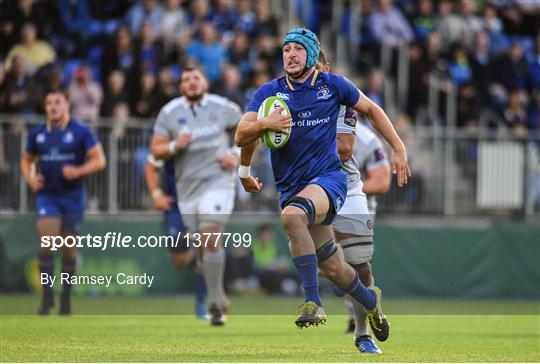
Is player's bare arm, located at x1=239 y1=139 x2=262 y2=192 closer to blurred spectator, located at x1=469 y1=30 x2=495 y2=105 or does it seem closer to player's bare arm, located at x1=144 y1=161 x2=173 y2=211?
player's bare arm, located at x1=144 y1=161 x2=173 y2=211

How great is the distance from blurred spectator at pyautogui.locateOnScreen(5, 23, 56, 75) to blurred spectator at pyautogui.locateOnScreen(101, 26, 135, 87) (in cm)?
98

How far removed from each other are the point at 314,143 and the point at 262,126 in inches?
22.3

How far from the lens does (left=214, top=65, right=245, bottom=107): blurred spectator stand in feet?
74.1

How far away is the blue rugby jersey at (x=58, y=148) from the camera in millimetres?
16688

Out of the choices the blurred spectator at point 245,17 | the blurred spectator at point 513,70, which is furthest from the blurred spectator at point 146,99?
the blurred spectator at point 513,70

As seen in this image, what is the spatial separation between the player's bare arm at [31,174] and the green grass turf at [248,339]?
1.65m

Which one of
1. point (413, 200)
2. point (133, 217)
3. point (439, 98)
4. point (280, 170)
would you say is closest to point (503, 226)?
point (413, 200)

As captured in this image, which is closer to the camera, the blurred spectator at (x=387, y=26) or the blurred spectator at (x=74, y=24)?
the blurred spectator at (x=74, y=24)

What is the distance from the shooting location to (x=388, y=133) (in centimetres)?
1087

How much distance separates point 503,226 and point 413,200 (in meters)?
1.63

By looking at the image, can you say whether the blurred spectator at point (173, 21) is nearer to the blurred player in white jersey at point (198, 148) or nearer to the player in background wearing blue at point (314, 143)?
the blurred player in white jersey at point (198, 148)

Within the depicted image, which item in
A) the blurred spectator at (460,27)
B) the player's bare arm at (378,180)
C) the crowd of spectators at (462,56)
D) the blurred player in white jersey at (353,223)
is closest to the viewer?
the blurred player in white jersey at (353,223)

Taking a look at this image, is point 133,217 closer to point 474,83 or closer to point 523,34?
point 474,83

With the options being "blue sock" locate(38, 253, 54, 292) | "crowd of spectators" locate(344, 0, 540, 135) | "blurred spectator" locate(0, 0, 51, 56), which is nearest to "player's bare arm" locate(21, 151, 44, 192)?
"blue sock" locate(38, 253, 54, 292)
